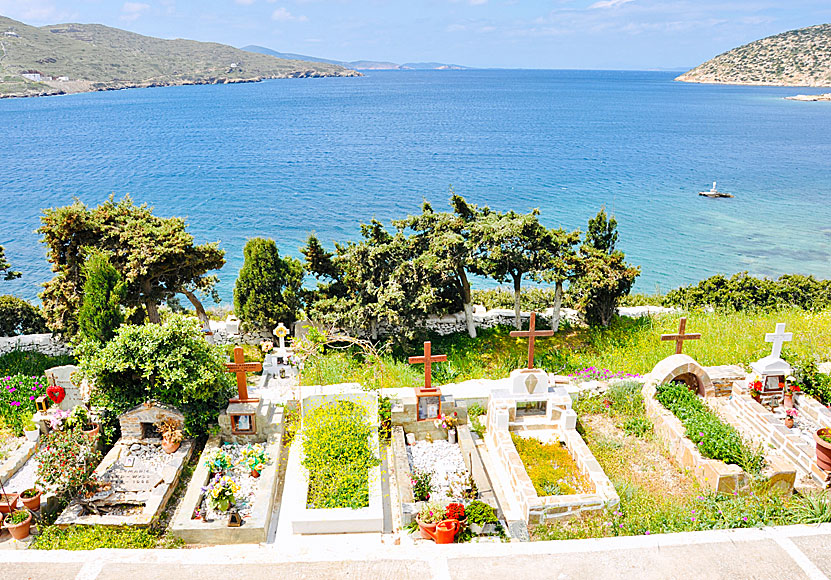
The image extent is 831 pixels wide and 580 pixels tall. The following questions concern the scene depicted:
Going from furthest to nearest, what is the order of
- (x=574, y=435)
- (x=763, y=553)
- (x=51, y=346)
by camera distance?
1. (x=51, y=346)
2. (x=574, y=435)
3. (x=763, y=553)

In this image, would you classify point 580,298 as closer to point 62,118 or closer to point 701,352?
point 701,352

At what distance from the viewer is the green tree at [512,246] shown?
1461 cm

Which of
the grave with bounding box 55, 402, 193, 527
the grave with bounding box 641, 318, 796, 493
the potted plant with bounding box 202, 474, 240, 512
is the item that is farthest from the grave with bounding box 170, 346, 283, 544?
the grave with bounding box 641, 318, 796, 493

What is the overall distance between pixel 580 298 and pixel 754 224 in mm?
27497

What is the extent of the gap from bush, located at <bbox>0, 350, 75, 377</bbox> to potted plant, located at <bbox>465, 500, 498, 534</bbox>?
36.1ft

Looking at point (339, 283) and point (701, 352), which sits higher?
point (339, 283)

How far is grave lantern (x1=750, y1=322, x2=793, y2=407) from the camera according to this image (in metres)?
11.1

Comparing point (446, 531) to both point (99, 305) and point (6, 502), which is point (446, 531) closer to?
point (6, 502)

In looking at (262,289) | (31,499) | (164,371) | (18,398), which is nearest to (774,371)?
(164,371)

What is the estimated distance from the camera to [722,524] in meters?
7.74

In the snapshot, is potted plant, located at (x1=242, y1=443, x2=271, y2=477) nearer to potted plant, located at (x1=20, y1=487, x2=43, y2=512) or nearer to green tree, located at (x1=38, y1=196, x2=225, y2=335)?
potted plant, located at (x1=20, y1=487, x2=43, y2=512)

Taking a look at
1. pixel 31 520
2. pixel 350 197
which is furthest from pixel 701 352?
pixel 350 197

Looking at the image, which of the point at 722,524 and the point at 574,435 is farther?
the point at 574,435

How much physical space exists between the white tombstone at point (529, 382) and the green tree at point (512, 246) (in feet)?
13.8
